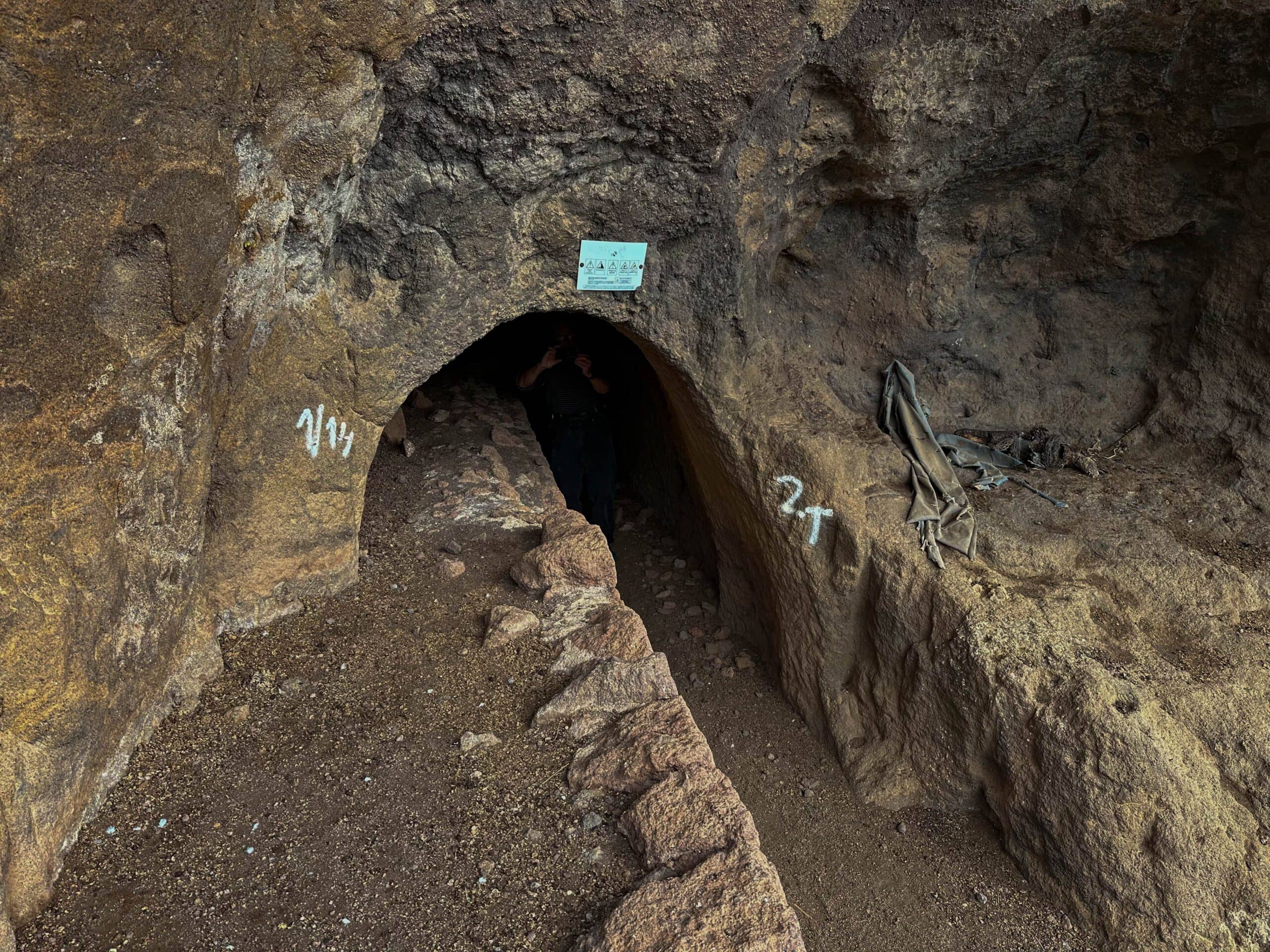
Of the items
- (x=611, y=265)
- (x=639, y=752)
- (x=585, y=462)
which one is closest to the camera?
(x=639, y=752)

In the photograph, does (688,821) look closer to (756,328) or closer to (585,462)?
(756,328)

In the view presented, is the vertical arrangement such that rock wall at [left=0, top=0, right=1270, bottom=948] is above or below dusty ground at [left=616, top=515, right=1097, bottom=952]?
above

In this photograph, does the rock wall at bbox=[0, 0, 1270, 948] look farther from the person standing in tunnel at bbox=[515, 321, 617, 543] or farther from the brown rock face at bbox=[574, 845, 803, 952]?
the brown rock face at bbox=[574, 845, 803, 952]

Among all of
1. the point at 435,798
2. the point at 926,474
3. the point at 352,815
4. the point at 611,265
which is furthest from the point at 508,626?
the point at 926,474

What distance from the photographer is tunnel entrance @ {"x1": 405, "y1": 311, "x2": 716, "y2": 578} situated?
504cm

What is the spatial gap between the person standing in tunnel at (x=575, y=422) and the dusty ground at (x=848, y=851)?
1.06m

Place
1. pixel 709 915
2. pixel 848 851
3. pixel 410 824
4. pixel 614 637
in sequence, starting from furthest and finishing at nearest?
pixel 848 851
pixel 614 637
pixel 410 824
pixel 709 915

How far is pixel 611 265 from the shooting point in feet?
11.2

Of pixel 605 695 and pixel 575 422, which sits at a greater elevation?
pixel 575 422

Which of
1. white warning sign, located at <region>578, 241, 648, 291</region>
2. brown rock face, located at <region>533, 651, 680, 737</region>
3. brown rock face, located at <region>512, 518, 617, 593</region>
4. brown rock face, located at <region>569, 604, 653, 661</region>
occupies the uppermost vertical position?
white warning sign, located at <region>578, 241, 648, 291</region>

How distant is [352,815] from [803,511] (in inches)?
92.1

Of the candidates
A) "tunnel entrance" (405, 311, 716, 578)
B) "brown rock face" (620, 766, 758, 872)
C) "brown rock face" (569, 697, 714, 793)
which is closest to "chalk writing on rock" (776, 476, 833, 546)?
"tunnel entrance" (405, 311, 716, 578)

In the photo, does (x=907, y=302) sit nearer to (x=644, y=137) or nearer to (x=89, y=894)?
(x=644, y=137)

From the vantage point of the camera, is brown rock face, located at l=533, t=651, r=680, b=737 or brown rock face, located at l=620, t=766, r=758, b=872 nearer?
brown rock face, located at l=620, t=766, r=758, b=872
